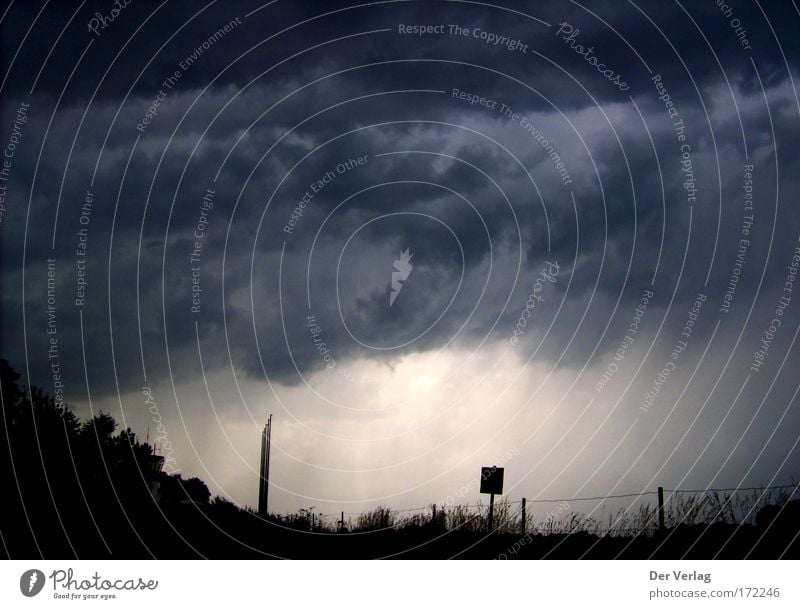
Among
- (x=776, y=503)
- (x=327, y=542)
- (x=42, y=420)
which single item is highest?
(x=42, y=420)

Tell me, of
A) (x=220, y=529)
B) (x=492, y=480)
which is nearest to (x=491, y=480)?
(x=492, y=480)

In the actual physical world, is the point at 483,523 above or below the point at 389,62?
below

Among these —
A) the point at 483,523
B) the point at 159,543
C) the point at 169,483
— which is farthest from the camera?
the point at 169,483

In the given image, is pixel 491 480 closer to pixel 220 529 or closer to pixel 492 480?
pixel 492 480

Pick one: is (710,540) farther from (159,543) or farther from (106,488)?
(106,488)

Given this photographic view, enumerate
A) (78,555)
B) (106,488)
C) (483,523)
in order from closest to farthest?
1. (78,555)
2. (106,488)
3. (483,523)
